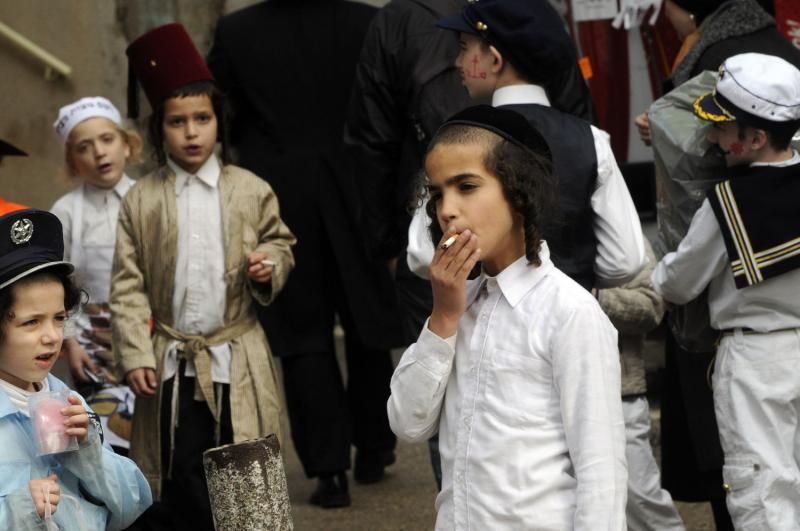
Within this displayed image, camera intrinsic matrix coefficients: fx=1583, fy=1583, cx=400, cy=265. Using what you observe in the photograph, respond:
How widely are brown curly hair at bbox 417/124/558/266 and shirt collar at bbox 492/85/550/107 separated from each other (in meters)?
1.05

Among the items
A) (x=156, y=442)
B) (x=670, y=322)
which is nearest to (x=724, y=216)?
(x=670, y=322)

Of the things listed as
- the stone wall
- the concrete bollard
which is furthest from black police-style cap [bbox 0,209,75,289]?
the stone wall

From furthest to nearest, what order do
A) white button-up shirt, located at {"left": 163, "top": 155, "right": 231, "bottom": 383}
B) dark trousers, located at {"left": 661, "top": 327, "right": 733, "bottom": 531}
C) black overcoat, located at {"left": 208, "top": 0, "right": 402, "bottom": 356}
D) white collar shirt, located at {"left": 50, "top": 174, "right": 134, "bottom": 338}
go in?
black overcoat, located at {"left": 208, "top": 0, "right": 402, "bottom": 356} < white collar shirt, located at {"left": 50, "top": 174, "right": 134, "bottom": 338} < white button-up shirt, located at {"left": 163, "top": 155, "right": 231, "bottom": 383} < dark trousers, located at {"left": 661, "top": 327, "right": 733, "bottom": 531}

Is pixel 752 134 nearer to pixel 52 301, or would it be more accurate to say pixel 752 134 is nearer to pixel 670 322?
pixel 670 322

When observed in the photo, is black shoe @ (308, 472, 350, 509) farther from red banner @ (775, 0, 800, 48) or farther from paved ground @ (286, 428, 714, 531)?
red banner @ (775, 0, 800, 48)

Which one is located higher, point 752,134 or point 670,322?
point 752,134

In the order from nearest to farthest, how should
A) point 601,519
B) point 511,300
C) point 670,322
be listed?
point 601,519, point 511,300, point 670,322

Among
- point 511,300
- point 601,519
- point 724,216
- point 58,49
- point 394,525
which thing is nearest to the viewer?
point 601,519

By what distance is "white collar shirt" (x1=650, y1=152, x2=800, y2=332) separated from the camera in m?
4.69

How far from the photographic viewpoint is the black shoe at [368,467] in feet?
22.4

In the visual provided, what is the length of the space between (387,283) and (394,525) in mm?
1056

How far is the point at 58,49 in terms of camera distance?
781cm

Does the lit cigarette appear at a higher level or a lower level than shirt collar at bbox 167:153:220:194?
lower

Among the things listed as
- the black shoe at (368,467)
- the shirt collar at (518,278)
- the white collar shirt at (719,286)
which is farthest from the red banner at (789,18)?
the shirt collar at (518,278)
